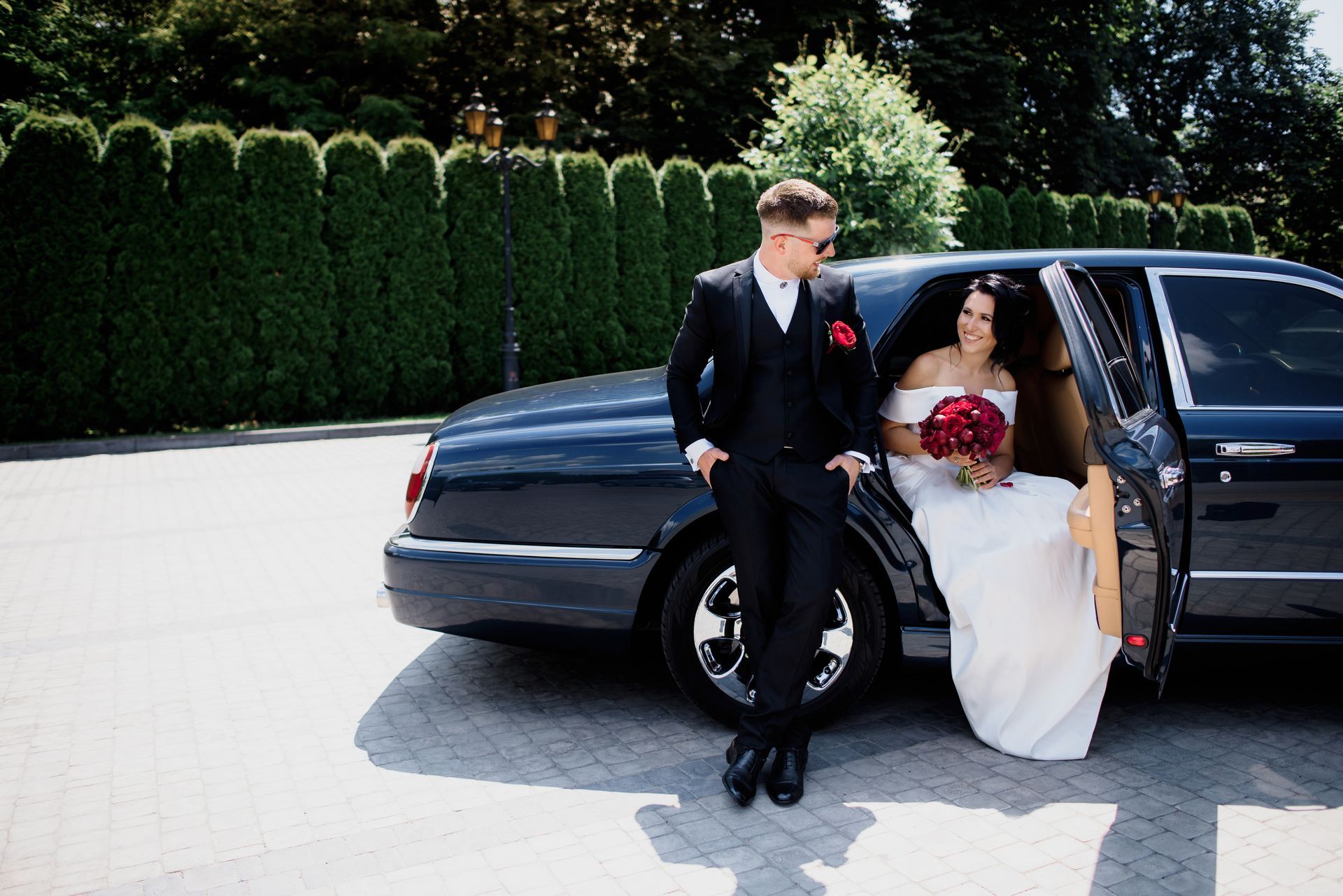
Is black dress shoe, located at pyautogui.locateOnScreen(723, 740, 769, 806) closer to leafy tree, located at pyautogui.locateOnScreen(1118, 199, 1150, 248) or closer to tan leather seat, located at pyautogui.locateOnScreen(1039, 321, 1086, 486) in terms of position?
tan leather seat, located at pyautogui.locateOnScreen(1039, 321, 1086, 486)

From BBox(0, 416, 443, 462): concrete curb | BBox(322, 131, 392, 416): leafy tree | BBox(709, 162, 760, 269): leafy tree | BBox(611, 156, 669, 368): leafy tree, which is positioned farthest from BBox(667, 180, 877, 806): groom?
BBox(709, 162, 760, 269): leafy tree

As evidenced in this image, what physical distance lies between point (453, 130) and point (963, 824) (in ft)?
82.0

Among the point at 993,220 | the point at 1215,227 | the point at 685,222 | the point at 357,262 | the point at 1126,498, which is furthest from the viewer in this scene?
the point at 1215,227

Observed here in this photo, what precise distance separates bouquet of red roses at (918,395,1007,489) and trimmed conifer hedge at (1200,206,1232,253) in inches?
1101

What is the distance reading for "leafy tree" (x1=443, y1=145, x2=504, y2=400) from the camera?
16531 mm

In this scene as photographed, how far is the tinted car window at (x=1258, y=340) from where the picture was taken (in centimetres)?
399

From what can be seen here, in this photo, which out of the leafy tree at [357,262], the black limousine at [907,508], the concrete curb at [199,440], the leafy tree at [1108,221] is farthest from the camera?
the leafy tree at [1108,221]

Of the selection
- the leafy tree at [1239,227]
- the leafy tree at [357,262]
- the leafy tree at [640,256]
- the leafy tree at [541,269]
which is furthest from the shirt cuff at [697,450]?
the leafy tree at [1239,227]

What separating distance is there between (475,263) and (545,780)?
13924 millimetres

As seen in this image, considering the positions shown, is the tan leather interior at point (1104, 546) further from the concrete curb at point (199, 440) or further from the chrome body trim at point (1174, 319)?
the concrete curb at point (199, 440)

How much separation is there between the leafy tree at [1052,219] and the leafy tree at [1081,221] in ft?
0.88

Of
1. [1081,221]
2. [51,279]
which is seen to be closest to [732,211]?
[1081,221]

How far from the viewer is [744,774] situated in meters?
3.49

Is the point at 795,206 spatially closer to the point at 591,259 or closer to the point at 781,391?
the point at 781,391
